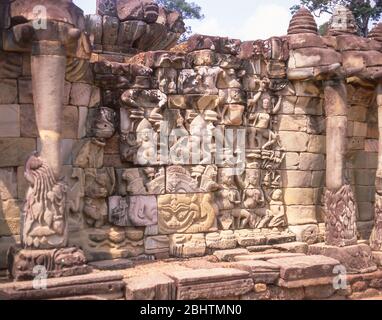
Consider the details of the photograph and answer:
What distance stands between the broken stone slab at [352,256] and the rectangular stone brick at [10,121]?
5117mm

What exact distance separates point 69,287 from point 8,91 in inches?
112

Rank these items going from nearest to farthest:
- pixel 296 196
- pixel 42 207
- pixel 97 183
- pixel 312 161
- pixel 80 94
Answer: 1. pixel 42 207
2. pixel 80 94
3. pixel 97 183
4. pixel 296 196
5. pixel 312 161

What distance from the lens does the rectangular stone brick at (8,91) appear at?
7.40m

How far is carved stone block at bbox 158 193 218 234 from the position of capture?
8695 mm

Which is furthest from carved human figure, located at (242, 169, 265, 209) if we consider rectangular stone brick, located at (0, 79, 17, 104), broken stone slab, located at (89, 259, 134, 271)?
rectangular stone brick, located at (0, 79, 17, 104)

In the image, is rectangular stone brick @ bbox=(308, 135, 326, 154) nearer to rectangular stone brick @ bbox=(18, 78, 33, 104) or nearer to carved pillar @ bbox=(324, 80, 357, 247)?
carved pillar @ bbox=(324, 80, 357, 247)

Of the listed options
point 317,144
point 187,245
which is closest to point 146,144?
point 187,245

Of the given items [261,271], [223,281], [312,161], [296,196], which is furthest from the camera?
[312,161]

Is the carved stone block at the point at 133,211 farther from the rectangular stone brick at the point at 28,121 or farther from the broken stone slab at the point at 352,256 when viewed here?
the broken stone slab at the point at 352,256

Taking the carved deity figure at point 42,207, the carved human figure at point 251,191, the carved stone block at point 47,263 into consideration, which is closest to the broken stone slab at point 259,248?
the carved human figure at point 251,191

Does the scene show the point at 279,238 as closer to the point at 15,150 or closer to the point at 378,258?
the point at 378,258

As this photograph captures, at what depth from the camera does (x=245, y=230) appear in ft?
30.9

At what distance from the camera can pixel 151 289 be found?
259 inches

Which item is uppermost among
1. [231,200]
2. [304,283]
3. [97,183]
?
[97,183]
